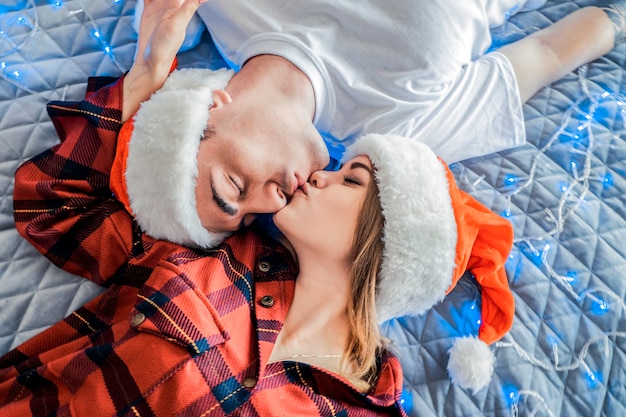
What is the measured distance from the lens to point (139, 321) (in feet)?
2.83

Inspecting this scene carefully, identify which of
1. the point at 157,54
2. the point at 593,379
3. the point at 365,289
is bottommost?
the point at 593,379

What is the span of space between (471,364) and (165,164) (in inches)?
27.3

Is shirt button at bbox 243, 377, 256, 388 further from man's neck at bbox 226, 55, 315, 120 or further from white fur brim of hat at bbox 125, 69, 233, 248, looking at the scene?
man's neck at bbox 226, 55, 315, 120

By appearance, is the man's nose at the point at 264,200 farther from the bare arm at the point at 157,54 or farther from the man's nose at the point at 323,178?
the bare arm at the point at 157,54

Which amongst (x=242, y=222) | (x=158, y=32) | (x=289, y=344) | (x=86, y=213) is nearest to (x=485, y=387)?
(x=289, y=344)

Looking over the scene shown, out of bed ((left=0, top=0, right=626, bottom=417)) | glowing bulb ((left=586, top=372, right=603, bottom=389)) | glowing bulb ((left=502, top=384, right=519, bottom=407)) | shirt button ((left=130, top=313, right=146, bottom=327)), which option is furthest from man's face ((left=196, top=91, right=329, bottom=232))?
glowing bulb ((left=586, top=372, right=603, bottom=389))

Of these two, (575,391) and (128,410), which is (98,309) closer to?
(128,410)

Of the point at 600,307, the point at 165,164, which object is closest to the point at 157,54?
the point at 165,164

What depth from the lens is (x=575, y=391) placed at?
1.01m

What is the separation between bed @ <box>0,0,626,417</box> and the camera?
100 cm

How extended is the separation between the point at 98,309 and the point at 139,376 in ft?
0.71

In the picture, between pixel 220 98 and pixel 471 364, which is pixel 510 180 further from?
pixel 220 98

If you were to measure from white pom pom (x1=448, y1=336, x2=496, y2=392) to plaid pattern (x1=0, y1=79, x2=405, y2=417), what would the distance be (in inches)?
4.7

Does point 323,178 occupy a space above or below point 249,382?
above
